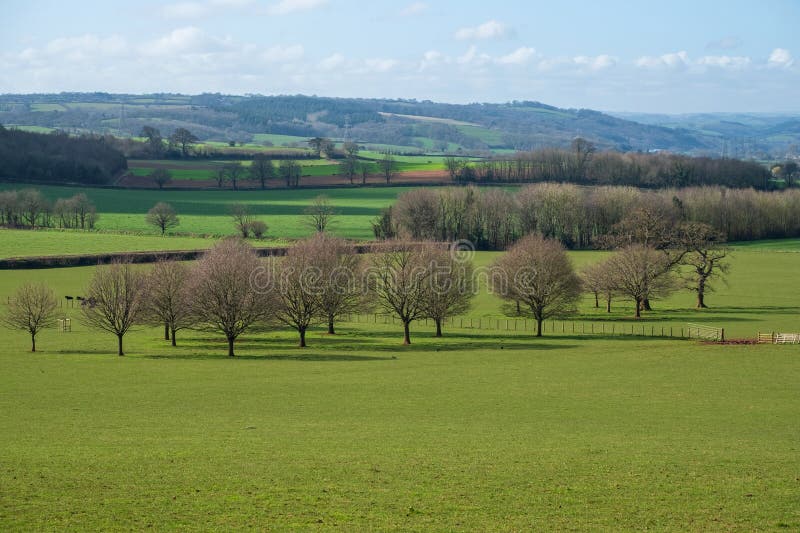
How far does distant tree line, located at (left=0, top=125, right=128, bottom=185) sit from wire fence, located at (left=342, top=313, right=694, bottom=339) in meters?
103

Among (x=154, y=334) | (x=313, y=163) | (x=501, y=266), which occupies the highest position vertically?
(x=313, y=163)

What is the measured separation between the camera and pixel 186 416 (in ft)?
112

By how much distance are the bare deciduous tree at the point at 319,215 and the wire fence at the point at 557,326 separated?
2011 inches

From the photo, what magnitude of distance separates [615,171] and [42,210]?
99172 mm

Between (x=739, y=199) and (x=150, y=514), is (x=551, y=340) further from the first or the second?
(x=739, y=199)

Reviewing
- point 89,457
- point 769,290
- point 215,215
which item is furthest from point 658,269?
point 215,215

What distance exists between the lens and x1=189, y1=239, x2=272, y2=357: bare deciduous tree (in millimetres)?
52906

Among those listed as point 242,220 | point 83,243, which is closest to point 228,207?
point 242,220

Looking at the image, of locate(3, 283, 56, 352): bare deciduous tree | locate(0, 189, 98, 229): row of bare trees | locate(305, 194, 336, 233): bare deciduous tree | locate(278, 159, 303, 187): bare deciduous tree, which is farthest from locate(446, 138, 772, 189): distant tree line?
locate(3, 283, 56, 352): bare deciduous tree

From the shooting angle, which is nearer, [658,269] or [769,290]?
[658,269]

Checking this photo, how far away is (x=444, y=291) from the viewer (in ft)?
194

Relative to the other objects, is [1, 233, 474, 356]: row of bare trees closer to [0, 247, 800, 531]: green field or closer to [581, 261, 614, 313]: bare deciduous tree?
[0, 247, 800, 531]: green field

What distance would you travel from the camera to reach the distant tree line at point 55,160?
494 feet

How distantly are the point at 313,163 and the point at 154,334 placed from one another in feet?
416
